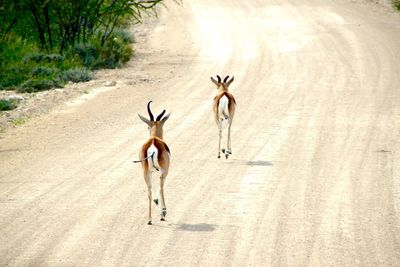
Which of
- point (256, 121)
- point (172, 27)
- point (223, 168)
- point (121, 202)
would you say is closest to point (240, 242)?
point (121, 202)

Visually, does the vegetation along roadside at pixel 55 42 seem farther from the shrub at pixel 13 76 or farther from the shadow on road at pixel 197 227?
the shadow on road at pixel 197 227

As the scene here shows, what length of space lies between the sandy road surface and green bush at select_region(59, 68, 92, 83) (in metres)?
1.08

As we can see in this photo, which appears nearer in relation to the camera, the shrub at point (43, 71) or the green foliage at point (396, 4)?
the shrub at point (43, 71)

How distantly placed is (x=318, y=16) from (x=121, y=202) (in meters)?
27.5

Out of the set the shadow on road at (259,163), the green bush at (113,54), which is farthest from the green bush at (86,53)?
the shadow on road at (259,163)

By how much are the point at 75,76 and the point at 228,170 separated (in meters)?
11.7

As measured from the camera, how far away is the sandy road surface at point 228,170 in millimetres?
11156

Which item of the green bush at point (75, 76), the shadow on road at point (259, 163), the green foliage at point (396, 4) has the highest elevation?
the shadow on road at point (259, 163)

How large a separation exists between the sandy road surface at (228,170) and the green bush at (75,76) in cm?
108

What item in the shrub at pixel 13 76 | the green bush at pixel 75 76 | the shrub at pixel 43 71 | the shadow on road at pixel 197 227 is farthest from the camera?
the green bush at pixel 75 76

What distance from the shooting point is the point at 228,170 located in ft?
50.9

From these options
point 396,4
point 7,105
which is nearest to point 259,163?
point 7,105

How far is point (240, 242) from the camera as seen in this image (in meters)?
11.3

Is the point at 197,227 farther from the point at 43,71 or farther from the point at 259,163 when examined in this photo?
the point at 43,71
